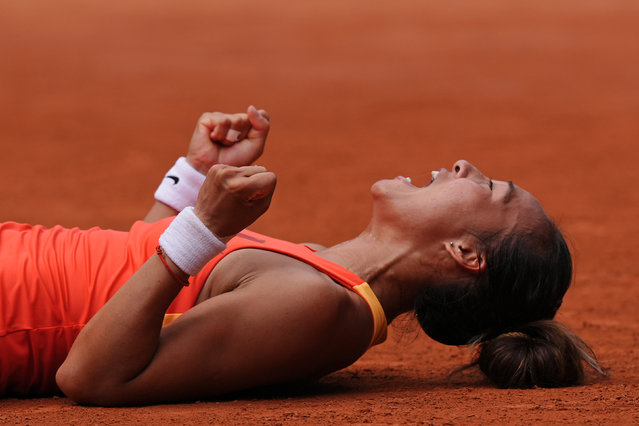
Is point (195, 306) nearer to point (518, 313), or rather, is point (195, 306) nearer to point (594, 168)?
point (518, 313)

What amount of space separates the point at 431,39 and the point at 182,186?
12166 mm

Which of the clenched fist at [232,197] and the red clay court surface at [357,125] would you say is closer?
the clenched fist at [232,197]

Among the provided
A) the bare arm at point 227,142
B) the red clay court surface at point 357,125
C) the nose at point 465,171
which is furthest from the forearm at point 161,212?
the nose at point 465,171

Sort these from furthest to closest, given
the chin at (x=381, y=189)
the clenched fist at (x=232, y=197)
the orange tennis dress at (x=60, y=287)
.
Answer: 1. the chin at (x=381, y=189)
2. the orange tennis dress at (x=60, y=287)
3. the clenched fist at (x=232, y=197)

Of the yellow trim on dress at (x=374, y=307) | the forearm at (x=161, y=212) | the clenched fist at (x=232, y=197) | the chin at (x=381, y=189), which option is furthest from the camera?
the forearm at (x=161, y=212)

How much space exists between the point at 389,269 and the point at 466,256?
267 mm

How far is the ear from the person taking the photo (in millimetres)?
3188

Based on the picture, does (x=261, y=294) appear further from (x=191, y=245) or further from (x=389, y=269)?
(x=389, y=269)

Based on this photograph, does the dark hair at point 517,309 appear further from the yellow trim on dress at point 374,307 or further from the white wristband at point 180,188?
the white wristband at point 180,188

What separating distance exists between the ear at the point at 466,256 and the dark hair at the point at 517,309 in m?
0.02

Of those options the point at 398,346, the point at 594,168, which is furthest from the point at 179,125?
the point at 398,346

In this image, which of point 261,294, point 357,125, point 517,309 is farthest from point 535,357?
point 357,125

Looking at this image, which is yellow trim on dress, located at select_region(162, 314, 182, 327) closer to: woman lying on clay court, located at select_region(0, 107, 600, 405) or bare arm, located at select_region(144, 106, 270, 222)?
woman lying on clay court, located at select_region(0, 107, 600, 405)

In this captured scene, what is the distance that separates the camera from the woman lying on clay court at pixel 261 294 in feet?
8.83
